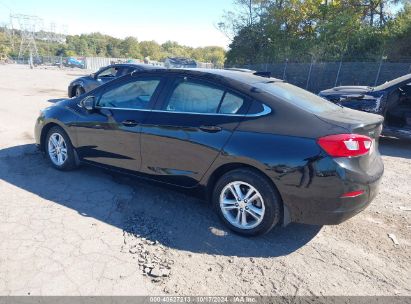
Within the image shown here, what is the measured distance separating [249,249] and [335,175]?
1051mm

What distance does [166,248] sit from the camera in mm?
3205

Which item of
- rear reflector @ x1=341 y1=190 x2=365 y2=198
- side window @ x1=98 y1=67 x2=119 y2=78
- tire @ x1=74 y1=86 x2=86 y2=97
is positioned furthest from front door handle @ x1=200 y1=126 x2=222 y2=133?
tire @ x1=74 y1=86 x2=86 y2=97

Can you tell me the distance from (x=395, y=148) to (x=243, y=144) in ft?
18.5

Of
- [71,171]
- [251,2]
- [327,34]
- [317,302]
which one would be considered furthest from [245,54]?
[317,302]

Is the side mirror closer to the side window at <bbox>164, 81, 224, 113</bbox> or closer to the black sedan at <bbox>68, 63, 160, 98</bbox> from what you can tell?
the side window at <bbox>164, 81, 224, 113</bbox>

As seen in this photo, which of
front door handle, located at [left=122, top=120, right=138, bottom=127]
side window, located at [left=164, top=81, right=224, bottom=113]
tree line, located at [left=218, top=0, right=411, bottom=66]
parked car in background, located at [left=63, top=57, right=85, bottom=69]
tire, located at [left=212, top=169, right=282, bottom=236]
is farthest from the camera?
parked car in background, located at [left=63, top=57, right=85, bottom=69]

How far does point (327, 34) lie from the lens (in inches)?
936

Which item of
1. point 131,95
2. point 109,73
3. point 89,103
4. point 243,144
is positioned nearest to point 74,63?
point 109,73

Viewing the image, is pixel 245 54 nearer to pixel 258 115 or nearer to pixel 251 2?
pixel 251 2

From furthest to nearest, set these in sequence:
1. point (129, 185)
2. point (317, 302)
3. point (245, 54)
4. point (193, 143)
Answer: point (245, 54)
point (129, 185)
point (193, 143)
point (317, 302)

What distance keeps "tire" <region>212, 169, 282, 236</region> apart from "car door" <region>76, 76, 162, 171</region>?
1.20m

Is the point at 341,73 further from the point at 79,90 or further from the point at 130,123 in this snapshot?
the point at 130,123

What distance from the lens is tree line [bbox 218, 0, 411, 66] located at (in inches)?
827

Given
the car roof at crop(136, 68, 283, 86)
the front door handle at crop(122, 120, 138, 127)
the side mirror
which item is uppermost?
the car roof at crop(136, 68, 283, 86)
